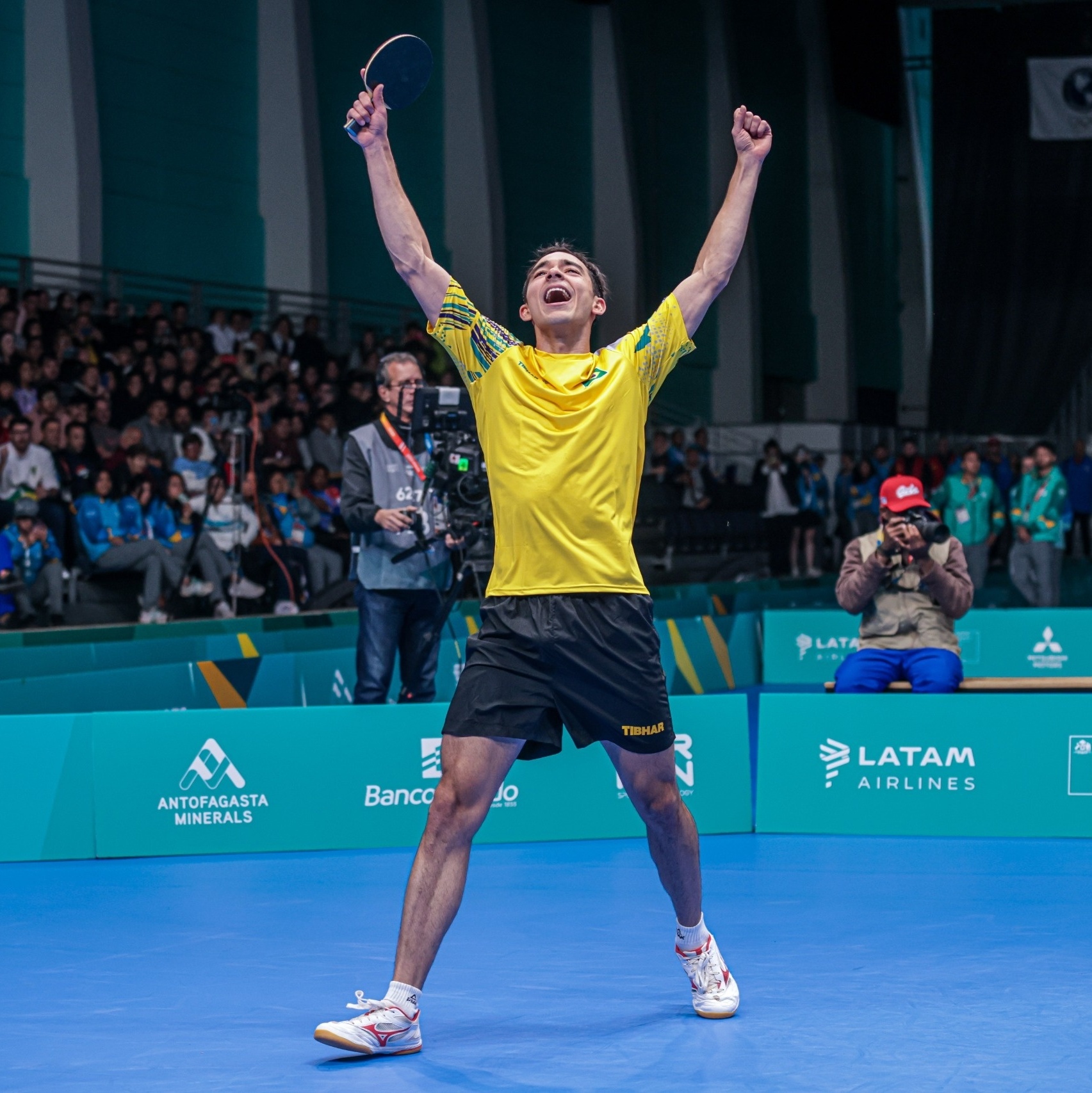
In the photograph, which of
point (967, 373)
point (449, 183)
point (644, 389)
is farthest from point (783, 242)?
point (644, 389)

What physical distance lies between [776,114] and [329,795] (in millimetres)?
24478

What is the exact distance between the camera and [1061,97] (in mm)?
24641

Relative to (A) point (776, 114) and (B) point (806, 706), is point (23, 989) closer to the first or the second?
(B) point (806, 706)

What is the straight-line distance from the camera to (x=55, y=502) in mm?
11953

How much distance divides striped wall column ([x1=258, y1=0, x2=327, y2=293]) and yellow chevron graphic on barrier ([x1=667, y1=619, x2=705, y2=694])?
398 inches

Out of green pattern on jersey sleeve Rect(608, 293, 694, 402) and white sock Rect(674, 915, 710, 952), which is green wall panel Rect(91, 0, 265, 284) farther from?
white sock Rect(674, 915, 710, 952)

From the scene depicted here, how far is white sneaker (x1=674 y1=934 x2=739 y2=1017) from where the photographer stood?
159 inches

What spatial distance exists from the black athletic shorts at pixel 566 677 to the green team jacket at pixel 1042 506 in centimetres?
1130

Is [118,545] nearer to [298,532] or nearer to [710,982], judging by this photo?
[298,532]

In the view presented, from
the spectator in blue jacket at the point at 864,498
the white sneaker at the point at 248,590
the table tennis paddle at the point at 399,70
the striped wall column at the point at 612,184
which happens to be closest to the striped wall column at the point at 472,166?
the striped wall column at the point at 612,184

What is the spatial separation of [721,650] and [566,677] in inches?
336

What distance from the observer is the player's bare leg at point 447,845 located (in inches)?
150

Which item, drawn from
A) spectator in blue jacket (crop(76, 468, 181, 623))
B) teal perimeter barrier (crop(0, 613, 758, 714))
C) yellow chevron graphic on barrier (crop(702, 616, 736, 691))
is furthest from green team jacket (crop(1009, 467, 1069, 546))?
spectator in blue jacket (crop(76, 468, 181, 623))

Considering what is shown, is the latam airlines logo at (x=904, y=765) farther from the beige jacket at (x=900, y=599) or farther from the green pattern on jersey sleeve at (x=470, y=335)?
the green pattern on jersey sleeve at (x=470, y=335)
